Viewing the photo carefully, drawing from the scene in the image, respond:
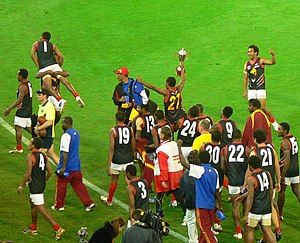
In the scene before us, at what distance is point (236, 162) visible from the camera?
16.5 metres

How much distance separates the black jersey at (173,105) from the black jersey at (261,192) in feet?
16.0

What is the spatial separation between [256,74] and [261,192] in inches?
298

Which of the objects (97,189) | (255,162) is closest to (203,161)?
(255,162)

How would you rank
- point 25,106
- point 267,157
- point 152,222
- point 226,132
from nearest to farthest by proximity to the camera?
point 152,222 < point 267,157 < point 226,132 < point 25,106

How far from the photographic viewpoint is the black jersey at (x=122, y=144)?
17516mm

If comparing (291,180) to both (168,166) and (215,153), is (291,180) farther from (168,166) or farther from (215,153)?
(168,166)

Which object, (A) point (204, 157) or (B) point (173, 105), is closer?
(A) point (204, 157)

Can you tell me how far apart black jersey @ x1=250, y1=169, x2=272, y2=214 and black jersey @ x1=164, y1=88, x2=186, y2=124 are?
489cm

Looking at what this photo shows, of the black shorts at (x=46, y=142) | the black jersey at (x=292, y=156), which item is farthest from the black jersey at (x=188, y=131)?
the black shorts at (x=46, y=142)

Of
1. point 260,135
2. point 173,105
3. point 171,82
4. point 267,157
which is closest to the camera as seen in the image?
point 260,135

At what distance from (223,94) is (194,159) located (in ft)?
32.6

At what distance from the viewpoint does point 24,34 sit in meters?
29.9

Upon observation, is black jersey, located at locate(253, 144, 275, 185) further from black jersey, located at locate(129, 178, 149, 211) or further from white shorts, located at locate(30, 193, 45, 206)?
white shorts, located at locate(30, 193, 45, 206)

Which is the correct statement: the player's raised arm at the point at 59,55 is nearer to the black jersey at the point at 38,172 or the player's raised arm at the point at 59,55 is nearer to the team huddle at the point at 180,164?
the team huddle at the point at 180,164
